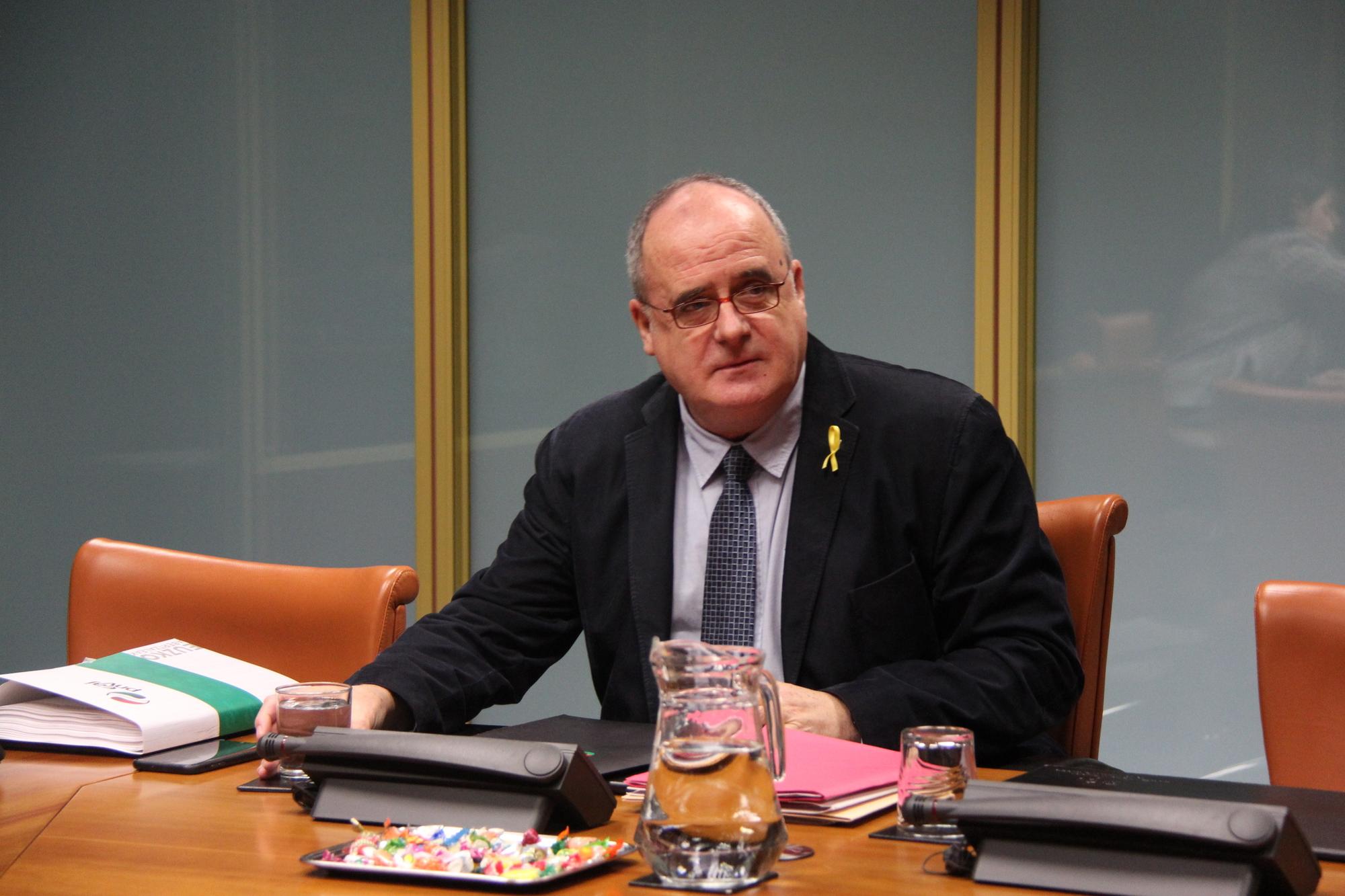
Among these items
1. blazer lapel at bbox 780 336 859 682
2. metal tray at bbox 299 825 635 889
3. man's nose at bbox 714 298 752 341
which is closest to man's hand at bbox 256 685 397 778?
metal tray at bbox 299 825 635 889

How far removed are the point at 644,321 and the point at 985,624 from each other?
713mm

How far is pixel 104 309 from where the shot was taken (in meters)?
4.40

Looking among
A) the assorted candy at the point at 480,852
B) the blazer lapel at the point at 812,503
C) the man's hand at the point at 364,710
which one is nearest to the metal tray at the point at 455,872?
the assorted candy at the point at 480,852

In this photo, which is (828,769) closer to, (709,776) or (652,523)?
(709,776)

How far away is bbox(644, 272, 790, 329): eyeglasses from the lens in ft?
6.94

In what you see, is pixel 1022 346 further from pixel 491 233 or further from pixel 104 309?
pixel 104 309

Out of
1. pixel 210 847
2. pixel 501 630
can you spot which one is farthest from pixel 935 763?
pixel 501 630

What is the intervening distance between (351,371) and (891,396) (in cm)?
235

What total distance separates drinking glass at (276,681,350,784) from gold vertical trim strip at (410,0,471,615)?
253 centimetres

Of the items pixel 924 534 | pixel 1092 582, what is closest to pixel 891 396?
pixel 924 534

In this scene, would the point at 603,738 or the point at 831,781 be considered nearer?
the point at 831,781

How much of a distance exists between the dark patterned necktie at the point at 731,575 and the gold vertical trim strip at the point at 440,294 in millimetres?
2046

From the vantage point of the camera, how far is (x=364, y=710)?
1.76 m

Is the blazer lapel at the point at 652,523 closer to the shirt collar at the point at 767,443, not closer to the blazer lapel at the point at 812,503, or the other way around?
the shirt collar at the point at 767,443
